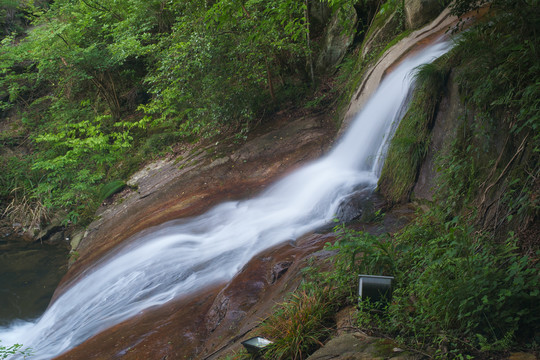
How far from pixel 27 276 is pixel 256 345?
878 cm

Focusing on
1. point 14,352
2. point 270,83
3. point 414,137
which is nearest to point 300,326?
point 414,137

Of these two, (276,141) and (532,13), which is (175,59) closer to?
(276,141)

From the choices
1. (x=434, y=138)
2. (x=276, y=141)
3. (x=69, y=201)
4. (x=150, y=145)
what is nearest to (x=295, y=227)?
(x=434, y=138)

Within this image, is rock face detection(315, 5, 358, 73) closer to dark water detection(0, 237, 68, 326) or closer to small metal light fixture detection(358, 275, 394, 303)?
small metal light fixture detection(358, 275, 394, 303)

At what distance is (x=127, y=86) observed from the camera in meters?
15.3

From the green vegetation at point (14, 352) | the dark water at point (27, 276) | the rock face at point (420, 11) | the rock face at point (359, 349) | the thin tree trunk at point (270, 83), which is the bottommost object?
the rock face at point (359, 349)

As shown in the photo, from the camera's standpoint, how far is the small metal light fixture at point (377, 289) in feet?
9.51

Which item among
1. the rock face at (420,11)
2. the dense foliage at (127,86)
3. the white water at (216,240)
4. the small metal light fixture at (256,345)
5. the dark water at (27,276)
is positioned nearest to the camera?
the small metal light fixture at (256,345)

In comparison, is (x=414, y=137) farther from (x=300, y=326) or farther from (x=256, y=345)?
(x=256, y=345)

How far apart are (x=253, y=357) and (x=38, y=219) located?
1081 cm

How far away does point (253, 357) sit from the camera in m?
3.09

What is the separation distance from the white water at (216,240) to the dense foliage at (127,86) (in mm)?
2354

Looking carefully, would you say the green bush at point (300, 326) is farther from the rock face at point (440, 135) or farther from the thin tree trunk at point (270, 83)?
the thin tree trunk at point (270, 83)

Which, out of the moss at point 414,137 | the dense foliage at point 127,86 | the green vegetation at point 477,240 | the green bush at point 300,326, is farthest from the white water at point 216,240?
the green bush at point 300,326
